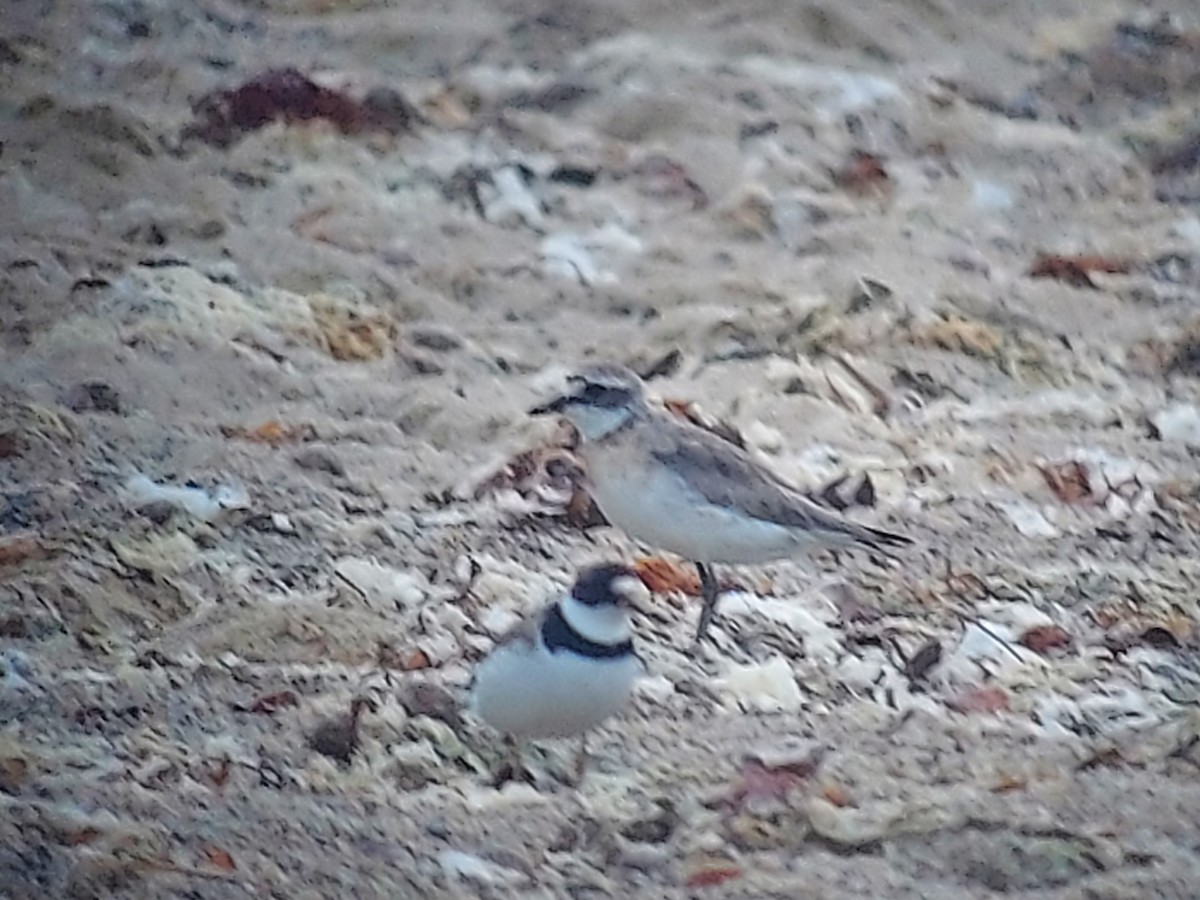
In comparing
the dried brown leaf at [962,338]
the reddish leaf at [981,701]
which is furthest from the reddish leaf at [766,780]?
the dried brown leaf at [962,338]

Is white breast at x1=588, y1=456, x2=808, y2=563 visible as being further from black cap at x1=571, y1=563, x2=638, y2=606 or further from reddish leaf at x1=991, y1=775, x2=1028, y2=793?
reddish leaf at x1=991, y1=775, x2=1028, y2=793

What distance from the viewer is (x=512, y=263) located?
3.29 metres

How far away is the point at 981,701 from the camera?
2.30 meters

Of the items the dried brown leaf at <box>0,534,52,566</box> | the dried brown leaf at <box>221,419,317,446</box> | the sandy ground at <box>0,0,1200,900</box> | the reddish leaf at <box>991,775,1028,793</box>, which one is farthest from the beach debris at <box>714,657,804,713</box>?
the dried brown leaf at <box>0,534,52,566</box>

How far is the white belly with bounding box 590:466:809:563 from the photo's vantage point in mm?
2320

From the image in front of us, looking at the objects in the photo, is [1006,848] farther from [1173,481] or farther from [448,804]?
[1173,481]

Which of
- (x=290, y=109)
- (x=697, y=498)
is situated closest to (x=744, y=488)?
(x=697, y=498)

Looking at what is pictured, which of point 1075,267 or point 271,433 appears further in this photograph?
point 1075,267

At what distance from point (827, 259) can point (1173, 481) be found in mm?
783

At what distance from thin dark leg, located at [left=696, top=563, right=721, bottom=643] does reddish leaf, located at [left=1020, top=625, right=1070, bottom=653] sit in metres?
0.40

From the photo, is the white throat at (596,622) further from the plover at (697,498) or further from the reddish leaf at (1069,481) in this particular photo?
the reddish leaf at (1069,481)

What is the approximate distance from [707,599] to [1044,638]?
44cm

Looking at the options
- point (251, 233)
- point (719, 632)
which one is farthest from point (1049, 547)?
point (251, 233)

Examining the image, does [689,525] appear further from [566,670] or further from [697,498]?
[566,670]
